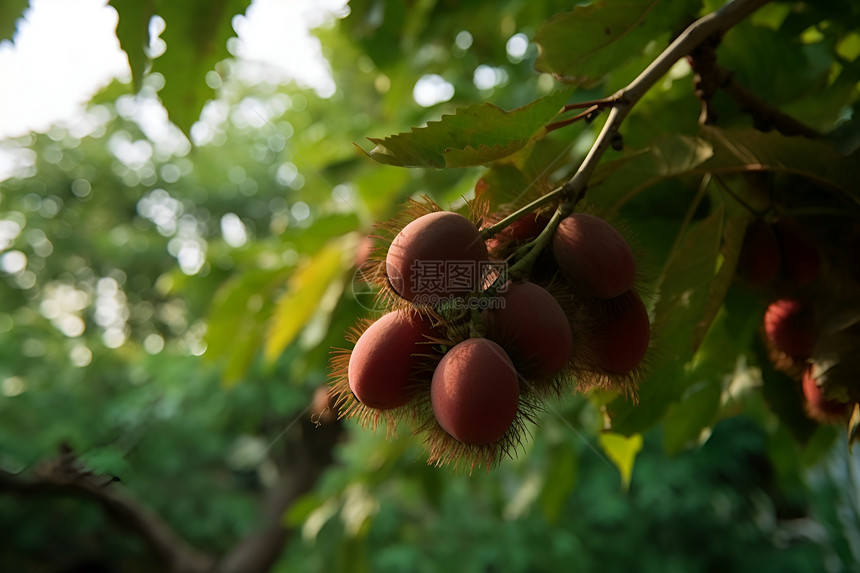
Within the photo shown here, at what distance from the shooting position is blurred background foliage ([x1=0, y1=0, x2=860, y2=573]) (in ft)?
2.54

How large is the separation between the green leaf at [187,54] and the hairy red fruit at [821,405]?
77 centimetres

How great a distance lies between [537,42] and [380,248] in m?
0.26

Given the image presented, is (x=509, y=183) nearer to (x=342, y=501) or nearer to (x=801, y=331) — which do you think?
(x=801, y=331)

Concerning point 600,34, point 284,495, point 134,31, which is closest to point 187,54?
point 134,31

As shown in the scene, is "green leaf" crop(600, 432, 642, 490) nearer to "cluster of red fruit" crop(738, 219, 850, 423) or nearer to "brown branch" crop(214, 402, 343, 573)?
"cluster of red fruit" crop(738, 219, 850, 423)

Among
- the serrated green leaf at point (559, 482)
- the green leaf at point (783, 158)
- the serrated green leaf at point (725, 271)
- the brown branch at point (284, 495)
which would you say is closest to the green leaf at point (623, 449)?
the serrated green leaf at point (725, 271)

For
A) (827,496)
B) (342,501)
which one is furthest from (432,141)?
(827,496)

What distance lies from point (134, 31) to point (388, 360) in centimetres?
59

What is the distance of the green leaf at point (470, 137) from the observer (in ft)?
1.43

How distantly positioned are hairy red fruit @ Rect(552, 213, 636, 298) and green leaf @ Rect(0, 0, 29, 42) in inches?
33.2

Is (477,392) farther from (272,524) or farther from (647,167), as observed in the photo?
(272,524)

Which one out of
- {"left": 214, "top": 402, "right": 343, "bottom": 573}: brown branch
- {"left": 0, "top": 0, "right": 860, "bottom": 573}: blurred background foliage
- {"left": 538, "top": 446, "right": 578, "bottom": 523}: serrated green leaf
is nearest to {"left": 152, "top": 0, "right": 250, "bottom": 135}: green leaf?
{"left": 0, "top": 0, "right": 860, "bottom": 573}: blurred background foliage

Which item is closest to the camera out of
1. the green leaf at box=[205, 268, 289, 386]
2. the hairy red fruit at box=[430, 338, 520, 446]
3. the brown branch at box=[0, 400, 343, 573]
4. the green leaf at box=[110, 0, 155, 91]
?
the hairy red fruit at box=[430, 338, 520, 446]

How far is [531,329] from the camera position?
1.19 ft
